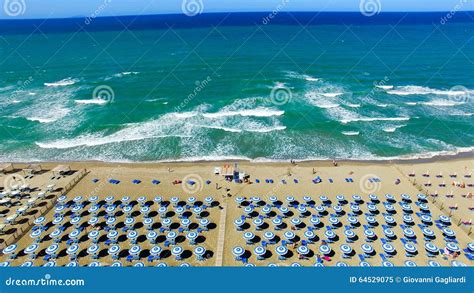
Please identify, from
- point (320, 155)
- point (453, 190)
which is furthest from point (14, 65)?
point (453, 190)

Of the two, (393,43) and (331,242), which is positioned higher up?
(393,43)

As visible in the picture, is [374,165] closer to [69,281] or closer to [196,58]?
[69,281]

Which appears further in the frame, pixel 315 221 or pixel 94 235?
pixel 315 221

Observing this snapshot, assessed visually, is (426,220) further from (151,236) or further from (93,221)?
(93,221)

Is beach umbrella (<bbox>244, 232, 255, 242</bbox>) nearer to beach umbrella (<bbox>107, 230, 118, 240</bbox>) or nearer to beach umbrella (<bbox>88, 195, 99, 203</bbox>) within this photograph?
beach umbrella (<bbox>107, 230, 118, 240</bbox>)

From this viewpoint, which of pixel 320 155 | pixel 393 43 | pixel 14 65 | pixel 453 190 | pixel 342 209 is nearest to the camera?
pixel 342 209

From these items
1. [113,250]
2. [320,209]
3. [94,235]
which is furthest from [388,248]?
[94,235]

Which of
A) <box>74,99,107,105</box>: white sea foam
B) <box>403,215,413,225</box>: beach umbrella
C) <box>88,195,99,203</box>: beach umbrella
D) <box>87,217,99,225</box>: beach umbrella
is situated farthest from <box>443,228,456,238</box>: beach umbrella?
<box>74,99,107,105</box>: white sea foam
